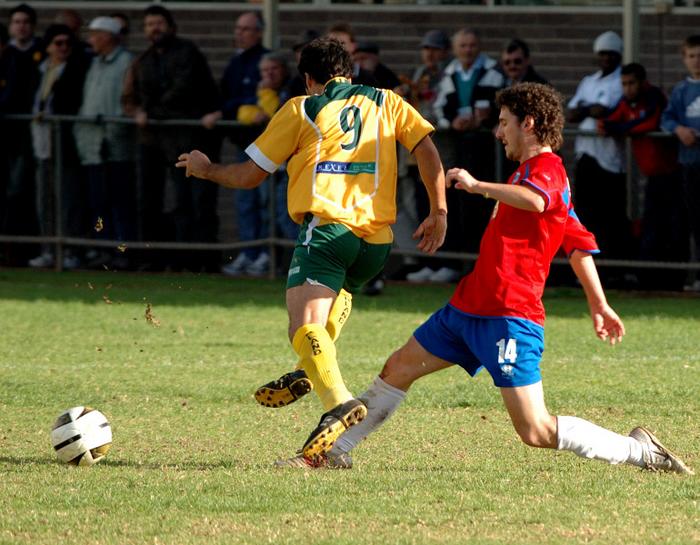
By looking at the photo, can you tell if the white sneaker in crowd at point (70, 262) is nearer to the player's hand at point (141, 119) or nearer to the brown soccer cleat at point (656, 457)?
the player's hand at point (141, 119)

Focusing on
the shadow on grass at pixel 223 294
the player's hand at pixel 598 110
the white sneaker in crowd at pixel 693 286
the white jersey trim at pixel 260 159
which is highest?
the white jersey trim at pixel 260 159

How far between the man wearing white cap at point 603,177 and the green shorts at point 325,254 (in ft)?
22.6

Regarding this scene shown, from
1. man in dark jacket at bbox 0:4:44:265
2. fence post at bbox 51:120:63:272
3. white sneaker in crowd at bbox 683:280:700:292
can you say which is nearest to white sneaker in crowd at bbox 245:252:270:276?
fence post at bbox 51:120:63:272

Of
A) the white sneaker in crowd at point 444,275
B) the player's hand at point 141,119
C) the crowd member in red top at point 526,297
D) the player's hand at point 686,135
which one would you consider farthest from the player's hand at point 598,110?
the crowd member in red top at point 526,297

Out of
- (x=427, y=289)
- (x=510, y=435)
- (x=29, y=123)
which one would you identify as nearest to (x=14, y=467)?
(x=510, y=435)

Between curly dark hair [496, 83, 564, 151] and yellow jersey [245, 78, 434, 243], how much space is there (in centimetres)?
80

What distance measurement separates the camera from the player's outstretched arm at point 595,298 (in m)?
6.78

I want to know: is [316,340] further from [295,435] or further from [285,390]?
[295,435]

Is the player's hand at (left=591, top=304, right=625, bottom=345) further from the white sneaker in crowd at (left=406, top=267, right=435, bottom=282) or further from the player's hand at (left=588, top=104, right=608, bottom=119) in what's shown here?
the white sneaker in crowd at (left=406, top=267, right=435, bottom=282)

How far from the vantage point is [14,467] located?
23.6 feet

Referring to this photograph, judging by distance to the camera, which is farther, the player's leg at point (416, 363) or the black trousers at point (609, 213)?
the black trousers at point (609, 213)

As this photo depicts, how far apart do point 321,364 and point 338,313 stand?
0.73m

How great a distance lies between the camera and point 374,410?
23.2ft

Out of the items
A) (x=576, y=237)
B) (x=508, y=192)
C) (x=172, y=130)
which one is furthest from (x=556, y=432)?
(x=172, y=130)
